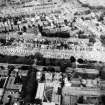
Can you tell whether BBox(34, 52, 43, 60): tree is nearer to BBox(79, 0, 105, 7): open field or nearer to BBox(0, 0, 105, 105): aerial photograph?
BBox(0, 0, 105, 105): aerial photograph

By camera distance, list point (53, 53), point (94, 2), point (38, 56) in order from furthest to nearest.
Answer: point (94, 2) < point (53, 53) < point (38, 56)

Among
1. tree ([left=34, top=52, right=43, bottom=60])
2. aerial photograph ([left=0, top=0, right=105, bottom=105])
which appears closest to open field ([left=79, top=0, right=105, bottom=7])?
aerial photograph ([left=0, top=0, right=105, bottom=105])

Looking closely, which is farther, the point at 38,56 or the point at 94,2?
the point at 94,2

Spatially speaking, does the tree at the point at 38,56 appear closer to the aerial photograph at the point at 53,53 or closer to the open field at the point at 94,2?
the aerial photograph at the point at 53,53

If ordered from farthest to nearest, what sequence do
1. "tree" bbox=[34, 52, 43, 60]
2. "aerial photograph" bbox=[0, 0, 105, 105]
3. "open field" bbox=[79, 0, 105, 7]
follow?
"open field" bbox=[79, 0, 105, 7] < "tree" bbox=[34, 52, 43, 60] < "aerial photograph" bbox=[0, 0, 105, 105]

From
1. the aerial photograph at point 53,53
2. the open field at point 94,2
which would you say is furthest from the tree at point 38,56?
the open field at point 94,2

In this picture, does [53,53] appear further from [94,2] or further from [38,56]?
[94,2]

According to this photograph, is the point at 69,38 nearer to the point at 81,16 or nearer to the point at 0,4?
the point at 81,16

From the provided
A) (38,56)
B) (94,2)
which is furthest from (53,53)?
(94,2)

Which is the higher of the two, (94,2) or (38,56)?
(94,2)
